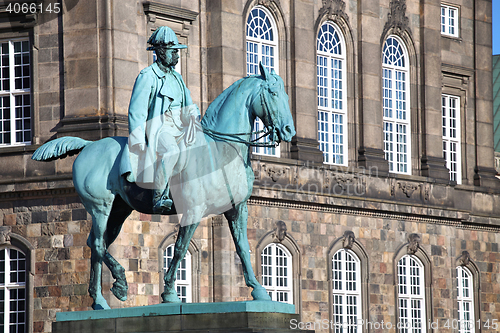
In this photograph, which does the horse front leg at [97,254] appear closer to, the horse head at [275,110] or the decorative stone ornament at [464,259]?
the horse head at [275,110]

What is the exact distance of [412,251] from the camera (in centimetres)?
3309

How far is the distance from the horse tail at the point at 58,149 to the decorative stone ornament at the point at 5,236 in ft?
35.6

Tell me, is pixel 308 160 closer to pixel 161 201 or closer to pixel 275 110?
pixel 275 110

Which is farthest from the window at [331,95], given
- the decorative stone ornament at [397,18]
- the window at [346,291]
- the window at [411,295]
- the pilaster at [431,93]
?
the window at [411,295]

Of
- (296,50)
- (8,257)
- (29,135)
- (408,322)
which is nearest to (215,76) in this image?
(296,50)

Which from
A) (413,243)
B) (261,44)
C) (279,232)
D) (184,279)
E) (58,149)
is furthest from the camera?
(413,243)

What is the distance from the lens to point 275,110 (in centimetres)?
1462

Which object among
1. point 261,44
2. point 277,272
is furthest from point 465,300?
point 261,44

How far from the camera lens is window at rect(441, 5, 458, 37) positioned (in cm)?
3659

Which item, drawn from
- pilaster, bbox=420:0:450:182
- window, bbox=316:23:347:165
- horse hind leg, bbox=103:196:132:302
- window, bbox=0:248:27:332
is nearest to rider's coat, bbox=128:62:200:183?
horse hind leg, bbox=103:196:132:302

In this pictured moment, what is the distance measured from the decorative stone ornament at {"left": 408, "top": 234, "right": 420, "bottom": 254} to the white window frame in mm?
7275

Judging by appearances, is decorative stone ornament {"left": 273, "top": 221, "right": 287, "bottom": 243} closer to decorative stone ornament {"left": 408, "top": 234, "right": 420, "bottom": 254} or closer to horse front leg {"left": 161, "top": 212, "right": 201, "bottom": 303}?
decorative stone ornament {"left": 408, "top": 234, "right": 420, "bottom": 254}

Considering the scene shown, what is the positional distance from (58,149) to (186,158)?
1.97m

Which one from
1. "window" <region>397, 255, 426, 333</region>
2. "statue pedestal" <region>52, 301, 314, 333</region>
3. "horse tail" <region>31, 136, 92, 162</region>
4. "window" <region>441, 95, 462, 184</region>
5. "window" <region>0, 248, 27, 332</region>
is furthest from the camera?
"window" <region>441, 95, 462, 184</region>
